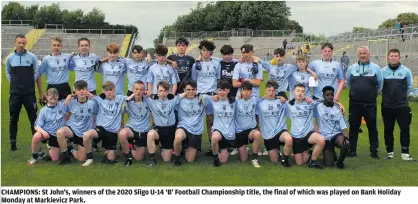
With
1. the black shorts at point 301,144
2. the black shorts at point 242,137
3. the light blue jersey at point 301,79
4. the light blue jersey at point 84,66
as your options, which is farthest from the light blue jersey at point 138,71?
the black shorts at point 301,144

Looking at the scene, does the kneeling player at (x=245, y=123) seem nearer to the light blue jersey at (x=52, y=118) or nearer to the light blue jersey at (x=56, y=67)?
the light blue jersey at (x=52, y=118)

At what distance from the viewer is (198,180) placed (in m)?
6.28

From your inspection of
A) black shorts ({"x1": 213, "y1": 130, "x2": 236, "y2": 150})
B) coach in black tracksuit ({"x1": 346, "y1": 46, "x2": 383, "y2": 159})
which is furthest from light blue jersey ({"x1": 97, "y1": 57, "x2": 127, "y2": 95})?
coach in black tracksuit ({"x1": 346, "y1": 46, "x2": 383, "y2": 159})

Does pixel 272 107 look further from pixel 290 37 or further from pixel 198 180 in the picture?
pixel 290 37

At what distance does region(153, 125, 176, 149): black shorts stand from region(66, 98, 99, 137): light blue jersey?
3.46 ft

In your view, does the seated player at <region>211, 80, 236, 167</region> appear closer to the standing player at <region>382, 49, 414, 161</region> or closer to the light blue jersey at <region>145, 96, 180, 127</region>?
the light blue jersey at <region>145, 96, 180, 127</region>

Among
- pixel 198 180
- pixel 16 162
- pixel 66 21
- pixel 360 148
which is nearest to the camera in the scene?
pixel 198 180

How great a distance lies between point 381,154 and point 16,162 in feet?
20.1

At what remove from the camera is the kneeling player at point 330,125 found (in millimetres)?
7164

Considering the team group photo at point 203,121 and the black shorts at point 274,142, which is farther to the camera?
the black shorts at point 274,142

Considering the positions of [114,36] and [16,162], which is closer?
[16,162]

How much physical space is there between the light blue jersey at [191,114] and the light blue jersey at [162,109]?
0.46ft

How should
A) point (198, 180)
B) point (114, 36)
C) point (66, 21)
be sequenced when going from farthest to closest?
point (66, 21), point (114, 36), point (198, 180)

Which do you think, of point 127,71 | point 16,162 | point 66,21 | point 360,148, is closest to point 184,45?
point 127,71
